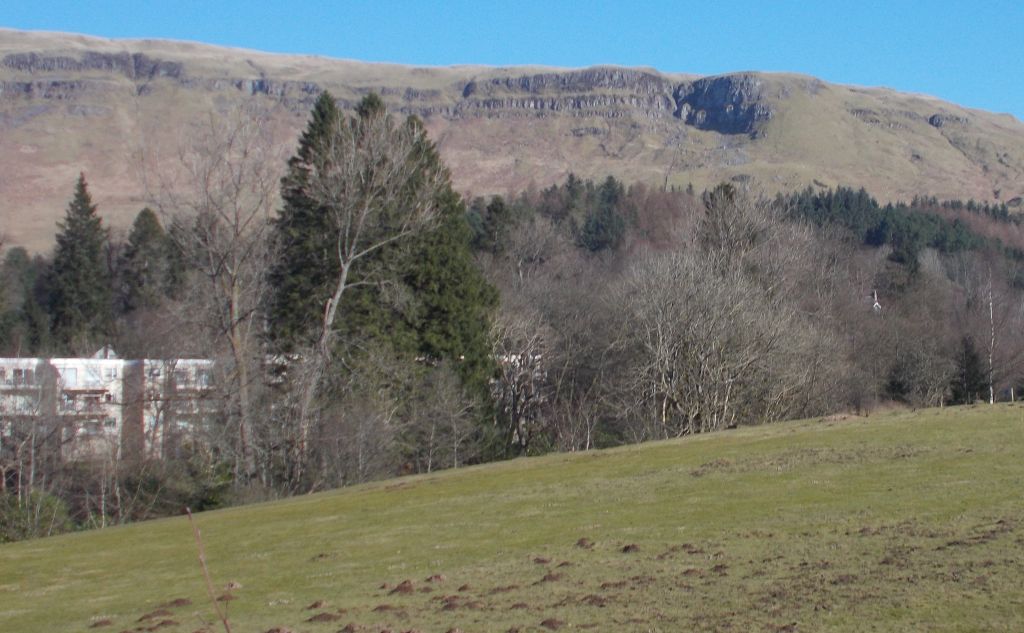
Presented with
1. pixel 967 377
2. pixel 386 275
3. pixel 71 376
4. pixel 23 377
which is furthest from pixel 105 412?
pixel 967 377

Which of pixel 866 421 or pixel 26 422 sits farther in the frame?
pixel 26 422

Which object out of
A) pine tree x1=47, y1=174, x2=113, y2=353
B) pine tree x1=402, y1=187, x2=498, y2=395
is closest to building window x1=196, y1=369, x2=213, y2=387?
pine tree x1=402, y1=187, x2=498, y2=395

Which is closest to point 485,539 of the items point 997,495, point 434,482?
point 997,495

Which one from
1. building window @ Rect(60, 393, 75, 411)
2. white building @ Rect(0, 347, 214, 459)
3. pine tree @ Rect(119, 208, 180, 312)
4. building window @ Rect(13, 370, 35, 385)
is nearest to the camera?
white building @ Rect(0, 347, 214, 459)

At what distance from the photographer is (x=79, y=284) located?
9012 cm

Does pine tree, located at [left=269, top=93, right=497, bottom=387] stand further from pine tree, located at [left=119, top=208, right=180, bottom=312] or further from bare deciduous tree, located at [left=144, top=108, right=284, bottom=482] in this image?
pine tree, located at [left=119, top=208, right=180, bottom=312]

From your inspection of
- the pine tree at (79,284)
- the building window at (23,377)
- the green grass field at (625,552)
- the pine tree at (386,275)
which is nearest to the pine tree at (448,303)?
the pine tree at (386,275)

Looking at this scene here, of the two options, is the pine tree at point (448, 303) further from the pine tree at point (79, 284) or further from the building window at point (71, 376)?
the pine tree at point (79, 284)

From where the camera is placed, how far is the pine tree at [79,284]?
286 feet

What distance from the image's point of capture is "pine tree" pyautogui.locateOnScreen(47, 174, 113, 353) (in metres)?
87.3

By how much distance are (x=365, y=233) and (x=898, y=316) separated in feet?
132

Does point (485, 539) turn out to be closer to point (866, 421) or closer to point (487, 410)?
point (866, 421)

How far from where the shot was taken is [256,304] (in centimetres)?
4569

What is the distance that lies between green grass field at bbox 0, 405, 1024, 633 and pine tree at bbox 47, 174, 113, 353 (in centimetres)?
6332
